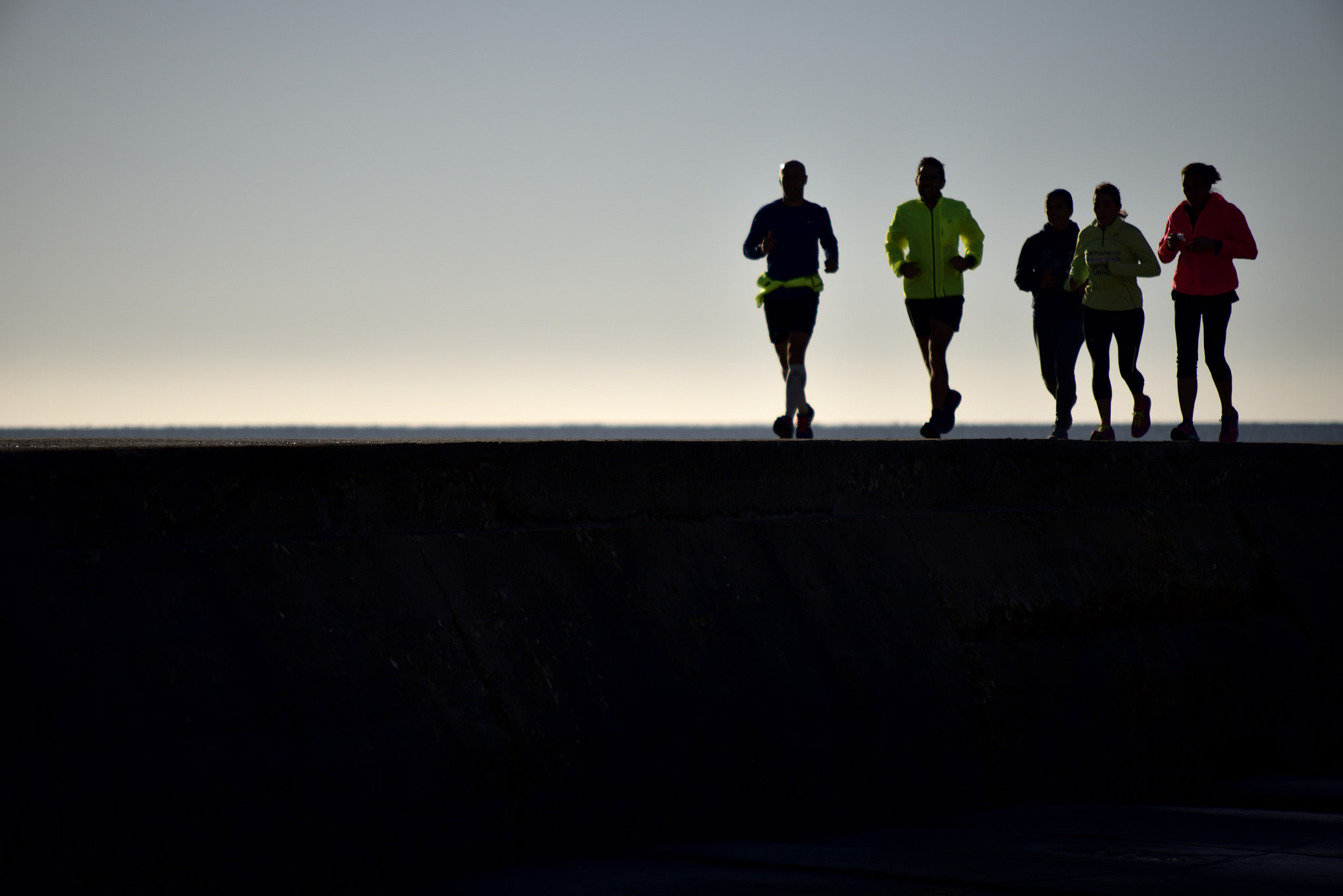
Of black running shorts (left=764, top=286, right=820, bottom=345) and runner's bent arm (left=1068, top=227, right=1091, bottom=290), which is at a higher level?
runner's bent arm (left=1068, top=227, right=1091, bottom=290)

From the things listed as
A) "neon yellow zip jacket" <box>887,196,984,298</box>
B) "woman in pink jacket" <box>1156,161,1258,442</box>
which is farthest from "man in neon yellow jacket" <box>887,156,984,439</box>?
"woman in pink jacket" <box>1156,161,1258,442</box>

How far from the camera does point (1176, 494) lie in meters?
7.58

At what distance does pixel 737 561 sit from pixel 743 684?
1.64ft

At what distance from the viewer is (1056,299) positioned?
939 cm

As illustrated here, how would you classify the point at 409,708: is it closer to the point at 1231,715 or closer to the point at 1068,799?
the point at 1068,799

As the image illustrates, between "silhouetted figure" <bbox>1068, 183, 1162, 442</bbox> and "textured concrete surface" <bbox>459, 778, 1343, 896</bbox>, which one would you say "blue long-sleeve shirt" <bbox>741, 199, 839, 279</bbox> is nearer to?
"silhouetted figure" <bbox>1068, 183, 1162, 442</bbox>

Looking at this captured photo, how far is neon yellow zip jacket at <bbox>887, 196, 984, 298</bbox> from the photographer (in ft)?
29.6

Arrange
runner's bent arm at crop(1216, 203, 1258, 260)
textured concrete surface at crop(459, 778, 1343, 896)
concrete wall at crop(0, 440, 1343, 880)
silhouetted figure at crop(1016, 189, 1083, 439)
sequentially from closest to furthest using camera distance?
concrete wall at crop(0, 440, 1343, 880) < textured concrete surface at crop(459, 778, 1343, 896) < runner's bent arm at crop(1216, 203, 1258, 260) < silhouetted figure at crop(1016, 189, 1083, 439)

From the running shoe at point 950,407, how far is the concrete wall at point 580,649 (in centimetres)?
197

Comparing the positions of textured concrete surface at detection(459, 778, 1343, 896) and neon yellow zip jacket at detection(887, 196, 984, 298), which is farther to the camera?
neon yellow zip jacket at detection(887, 196, 984, 298)

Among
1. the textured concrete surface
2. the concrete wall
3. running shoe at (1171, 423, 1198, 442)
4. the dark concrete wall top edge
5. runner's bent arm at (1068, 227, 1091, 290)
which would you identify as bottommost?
the textured concrete surface

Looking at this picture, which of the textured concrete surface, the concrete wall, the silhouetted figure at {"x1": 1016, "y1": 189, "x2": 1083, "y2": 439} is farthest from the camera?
the silhouetted figure at {"x1": 1016, "y1": 189, "x2": 1083, "y2": 439}

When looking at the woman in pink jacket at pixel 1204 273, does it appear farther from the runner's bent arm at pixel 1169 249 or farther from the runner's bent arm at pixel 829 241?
the runner's bent arm at pixel 829 241

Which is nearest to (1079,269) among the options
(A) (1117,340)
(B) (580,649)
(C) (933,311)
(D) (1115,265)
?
(D) (1115,265)
